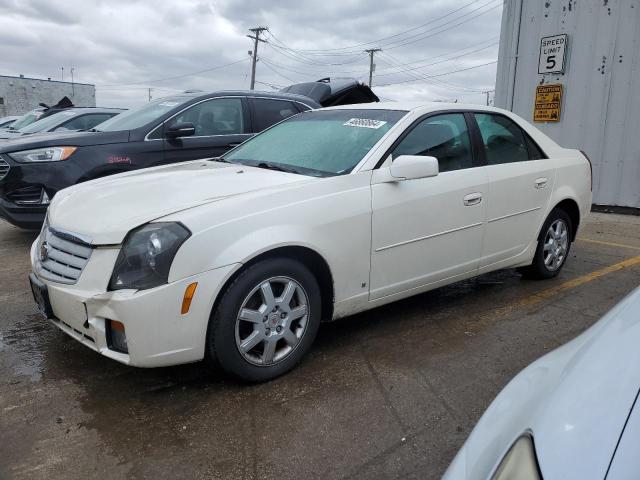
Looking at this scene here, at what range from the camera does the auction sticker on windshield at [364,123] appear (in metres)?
3.49

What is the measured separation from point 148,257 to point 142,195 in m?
0.60

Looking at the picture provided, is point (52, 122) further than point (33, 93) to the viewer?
No

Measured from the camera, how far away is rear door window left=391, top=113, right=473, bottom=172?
347cm

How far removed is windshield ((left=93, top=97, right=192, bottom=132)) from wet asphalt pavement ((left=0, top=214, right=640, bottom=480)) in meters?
2.34

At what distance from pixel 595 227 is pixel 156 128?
5870 mm

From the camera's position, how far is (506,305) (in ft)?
13.5

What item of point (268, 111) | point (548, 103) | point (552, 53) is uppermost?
point (552, 53)

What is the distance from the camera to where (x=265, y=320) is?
276cm

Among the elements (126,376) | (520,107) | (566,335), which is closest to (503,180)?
(566,335)

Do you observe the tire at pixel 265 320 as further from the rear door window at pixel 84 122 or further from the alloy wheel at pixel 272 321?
the rear door window at pixel 84 122

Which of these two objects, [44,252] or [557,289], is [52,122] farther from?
[557,289]

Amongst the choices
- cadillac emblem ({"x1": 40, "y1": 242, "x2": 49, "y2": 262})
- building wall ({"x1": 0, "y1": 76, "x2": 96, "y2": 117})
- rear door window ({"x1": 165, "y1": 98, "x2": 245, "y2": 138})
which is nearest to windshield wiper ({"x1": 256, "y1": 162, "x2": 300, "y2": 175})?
cadillac emblem ({"x1": 40, "y1": 242, "x2": 49, "y2": 262})

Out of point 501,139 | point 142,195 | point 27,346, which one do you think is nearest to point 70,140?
point 27,346

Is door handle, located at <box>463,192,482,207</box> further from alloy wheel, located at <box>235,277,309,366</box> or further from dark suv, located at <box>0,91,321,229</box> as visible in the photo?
dark suv, located at <box>0,91,321,229</box>
